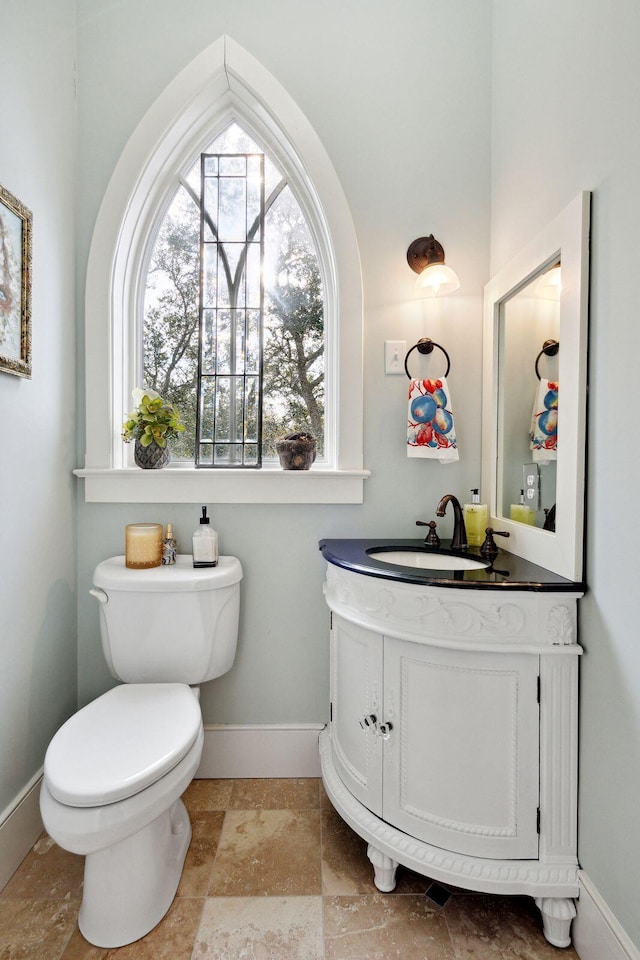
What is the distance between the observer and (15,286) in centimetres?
129

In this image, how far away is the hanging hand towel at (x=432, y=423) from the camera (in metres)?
1.56

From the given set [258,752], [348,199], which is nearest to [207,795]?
[258,752]

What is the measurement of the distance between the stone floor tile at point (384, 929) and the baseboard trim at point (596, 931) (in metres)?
0.29

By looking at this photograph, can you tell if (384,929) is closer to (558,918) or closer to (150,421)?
(558,918)

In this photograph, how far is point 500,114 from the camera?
5.09ft

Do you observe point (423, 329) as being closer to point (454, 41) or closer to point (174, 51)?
point (454, 41)

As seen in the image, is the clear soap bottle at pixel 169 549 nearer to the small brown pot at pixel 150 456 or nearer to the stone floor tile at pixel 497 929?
the small brown pot at pixel 150 456

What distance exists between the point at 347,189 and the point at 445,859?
1.98 m

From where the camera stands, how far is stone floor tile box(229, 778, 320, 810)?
1513 mm

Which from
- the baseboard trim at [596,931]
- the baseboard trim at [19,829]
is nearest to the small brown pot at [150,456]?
the baseboard trim at [19,829]

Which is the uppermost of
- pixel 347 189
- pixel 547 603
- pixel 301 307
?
pixel 347 189

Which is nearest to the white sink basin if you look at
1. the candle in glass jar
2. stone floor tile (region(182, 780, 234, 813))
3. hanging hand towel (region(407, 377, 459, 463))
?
hanging hand towel (region(407, 377, 459, 463))

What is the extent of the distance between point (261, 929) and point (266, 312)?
1.80m

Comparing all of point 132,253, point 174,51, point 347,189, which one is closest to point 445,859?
point 347,189
